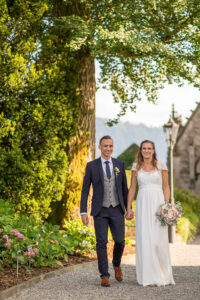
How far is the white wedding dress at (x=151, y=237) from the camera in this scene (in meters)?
6.16

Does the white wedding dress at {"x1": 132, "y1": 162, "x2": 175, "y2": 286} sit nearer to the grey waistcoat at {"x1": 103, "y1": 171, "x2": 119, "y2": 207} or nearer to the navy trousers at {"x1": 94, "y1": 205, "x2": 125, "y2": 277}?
the navy trousers at {"x1": 94, "y1": 205, "x2": 125, "y2": 277}

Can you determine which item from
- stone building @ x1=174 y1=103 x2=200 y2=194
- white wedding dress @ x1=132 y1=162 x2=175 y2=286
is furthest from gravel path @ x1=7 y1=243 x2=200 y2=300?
stone building @ x1=174 y1=103 x2=200 y2=194

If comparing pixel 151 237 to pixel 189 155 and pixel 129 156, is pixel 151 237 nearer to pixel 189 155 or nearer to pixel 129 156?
pixel 129 156

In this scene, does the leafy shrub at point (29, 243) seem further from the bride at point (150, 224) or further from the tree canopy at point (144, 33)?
the tree canopy at point (144, 33)

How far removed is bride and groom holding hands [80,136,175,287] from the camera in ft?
20.1

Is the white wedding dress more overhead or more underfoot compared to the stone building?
more underfoot

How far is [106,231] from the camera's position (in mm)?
6156

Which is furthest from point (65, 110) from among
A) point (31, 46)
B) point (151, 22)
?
point (151, 22)

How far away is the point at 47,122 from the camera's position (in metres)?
9.20

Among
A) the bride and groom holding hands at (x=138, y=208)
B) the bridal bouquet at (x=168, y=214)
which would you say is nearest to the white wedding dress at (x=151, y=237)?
the bride and groom holding hands at (x=138, y=208)

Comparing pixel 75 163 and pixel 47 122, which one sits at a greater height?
pixel 47 122

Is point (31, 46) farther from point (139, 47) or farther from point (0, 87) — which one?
point (139, 47)

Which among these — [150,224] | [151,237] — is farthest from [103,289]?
[150,224]

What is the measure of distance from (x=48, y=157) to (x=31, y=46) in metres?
2.35
